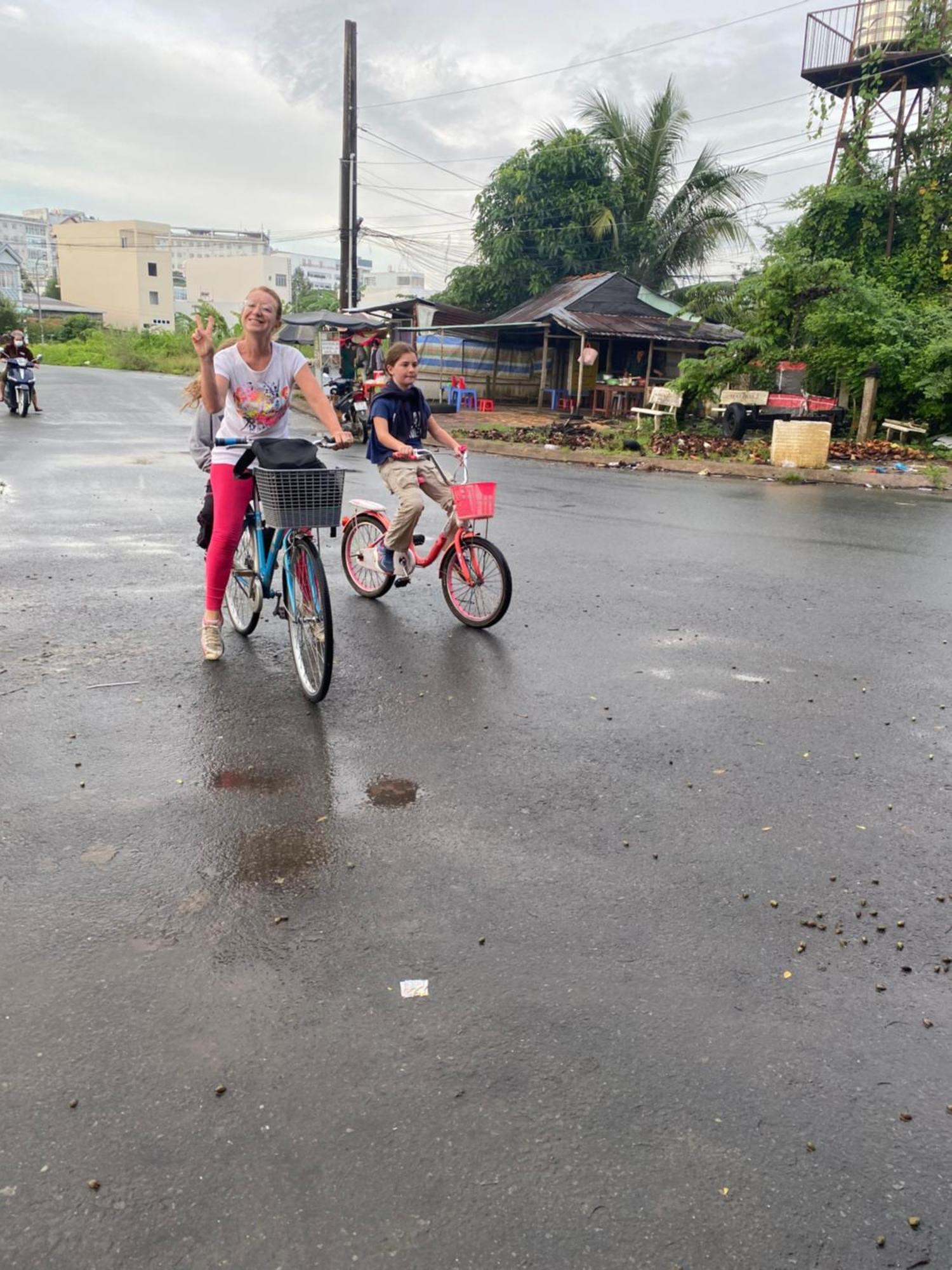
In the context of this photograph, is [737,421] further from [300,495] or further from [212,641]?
[300,495]

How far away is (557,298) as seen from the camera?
30.5 meters

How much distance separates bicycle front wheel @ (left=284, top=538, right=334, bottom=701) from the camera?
16.9 ft

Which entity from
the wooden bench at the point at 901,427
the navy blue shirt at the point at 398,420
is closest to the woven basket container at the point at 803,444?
the wooden bench at the point at 901,427

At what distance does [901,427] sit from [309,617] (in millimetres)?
17558

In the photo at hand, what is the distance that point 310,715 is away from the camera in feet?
16.9

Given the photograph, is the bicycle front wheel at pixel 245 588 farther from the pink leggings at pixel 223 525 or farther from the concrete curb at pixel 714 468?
the concrete curb at pixel 714 468

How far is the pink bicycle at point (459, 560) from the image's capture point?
6.57 metres

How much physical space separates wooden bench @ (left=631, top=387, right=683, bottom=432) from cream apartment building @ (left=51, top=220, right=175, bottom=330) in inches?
3586

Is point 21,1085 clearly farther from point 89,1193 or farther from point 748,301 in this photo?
point 748,301

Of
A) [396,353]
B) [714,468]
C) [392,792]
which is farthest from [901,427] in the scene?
[392,792]

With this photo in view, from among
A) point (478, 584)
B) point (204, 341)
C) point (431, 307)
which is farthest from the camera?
point (431, 307)

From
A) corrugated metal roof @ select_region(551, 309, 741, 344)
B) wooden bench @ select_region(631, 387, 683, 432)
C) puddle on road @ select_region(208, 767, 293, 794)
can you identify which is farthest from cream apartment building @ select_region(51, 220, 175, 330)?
puddle on road @ select_region(208, 767, 293, 794)

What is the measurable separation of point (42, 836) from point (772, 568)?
7.04 metres

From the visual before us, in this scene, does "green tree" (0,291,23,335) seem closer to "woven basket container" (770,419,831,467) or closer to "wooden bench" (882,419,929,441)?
"wooden bench" (882,419,929,441)
